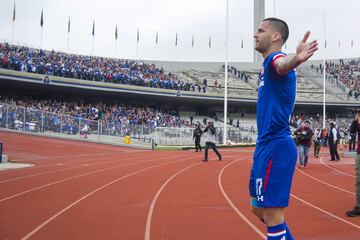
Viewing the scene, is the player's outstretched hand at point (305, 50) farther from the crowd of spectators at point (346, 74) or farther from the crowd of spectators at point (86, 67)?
the crowd of spectators at point (346, 74)

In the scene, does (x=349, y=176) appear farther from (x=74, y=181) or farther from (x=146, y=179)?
(x=74, y=181)

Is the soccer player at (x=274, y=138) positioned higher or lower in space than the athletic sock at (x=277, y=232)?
higher

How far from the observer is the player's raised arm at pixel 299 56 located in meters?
2.78

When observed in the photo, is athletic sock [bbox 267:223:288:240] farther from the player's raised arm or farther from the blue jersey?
the player's raised arm

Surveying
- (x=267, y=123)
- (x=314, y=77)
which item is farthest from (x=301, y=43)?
(x=314, y=77)

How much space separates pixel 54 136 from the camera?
2675 centimetres

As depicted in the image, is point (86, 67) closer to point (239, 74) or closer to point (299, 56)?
point (239, 74)

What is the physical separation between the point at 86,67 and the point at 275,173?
132 feet

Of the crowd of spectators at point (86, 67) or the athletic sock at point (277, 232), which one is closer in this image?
the athletic sock at point (277, 232)

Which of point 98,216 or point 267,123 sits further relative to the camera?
point 98,216

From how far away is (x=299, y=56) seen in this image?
9.11 feet

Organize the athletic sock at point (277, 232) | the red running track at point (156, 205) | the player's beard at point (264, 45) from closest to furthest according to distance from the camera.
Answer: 1. the athletic sock at point (277, 232)
2. the player's beard at point (264, 45)
3. the red running track at point (156, 205)

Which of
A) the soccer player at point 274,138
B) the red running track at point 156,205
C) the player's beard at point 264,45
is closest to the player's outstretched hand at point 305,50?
the soccer player at point 274,138

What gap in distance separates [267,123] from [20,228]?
422 centimetres
